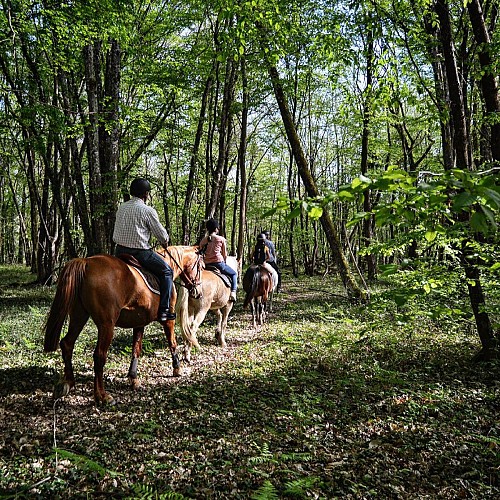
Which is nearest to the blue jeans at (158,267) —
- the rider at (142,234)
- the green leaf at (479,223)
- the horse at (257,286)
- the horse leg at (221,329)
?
the rider at (142,234)

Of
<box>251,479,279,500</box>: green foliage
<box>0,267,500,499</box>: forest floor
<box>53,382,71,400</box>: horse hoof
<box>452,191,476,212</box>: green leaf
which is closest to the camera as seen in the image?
<box>452,191,476,212</box>: green leaf

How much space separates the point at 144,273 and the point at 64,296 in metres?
1.50

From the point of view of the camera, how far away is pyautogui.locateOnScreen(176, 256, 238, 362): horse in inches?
348

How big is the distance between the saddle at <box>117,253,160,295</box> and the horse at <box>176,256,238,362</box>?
182 cm

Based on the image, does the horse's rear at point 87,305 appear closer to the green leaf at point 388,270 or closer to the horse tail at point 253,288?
the green leaf at point 388,270

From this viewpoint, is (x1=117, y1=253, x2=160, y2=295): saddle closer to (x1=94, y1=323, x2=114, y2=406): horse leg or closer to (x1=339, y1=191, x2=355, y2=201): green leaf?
(x1=94, y1=323, x2=114, y2=406): horse leg

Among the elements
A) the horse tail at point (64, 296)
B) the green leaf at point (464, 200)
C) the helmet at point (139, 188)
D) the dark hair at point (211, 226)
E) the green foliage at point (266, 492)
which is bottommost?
the green foliage at point (266, 492)

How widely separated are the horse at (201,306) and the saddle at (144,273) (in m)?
1.82

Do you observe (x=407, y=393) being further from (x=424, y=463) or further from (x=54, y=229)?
(x=54, y=229)

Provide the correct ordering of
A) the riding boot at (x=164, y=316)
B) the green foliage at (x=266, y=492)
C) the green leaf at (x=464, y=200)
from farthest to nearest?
the riding boot at (x=164, y=316), the green foliage at (x=266, y=492), the green leaf at (x=464, y=200)

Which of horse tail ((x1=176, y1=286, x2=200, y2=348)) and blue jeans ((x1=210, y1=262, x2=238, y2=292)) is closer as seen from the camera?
horse tail ((x1=176, y1=286, x2=200, y2=348))

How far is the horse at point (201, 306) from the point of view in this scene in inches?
348

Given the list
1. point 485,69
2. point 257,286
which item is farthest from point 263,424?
point 257,286

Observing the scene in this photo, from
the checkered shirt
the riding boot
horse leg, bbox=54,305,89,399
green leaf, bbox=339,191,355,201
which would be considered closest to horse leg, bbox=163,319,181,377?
the riding boot
